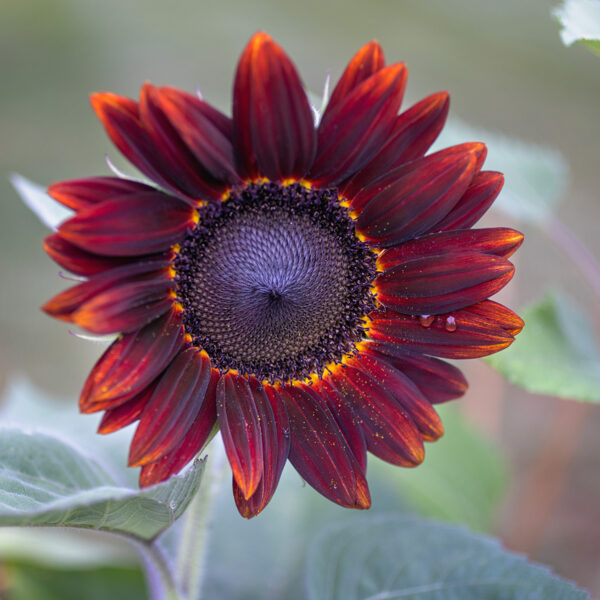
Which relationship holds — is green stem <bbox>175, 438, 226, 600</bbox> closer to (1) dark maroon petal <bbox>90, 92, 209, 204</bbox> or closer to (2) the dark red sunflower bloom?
(2) the dark red sunflower bloom

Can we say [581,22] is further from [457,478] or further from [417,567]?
[457,478]

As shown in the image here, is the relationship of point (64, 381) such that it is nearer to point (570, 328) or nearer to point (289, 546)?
point (289, 546)

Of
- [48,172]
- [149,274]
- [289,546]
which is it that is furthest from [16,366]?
[149,274]

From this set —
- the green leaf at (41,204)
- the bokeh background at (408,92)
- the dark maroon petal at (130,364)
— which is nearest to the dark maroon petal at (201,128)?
the dark maroon petal at (130,364)

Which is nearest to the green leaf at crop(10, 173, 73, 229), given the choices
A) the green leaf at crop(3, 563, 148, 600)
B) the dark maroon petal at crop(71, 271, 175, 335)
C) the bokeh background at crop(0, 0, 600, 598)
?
the dark maroon petal at crop(71, 271, 175, 335)

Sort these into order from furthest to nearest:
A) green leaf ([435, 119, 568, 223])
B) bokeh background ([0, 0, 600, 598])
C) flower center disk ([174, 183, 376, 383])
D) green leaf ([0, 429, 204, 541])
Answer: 1. bokeh background ([0, 0, 600, 598])
2. green leaf ([435, 119, 568, 223])
3. flower center disk ([174, 183, 376, 383])
4. green leaf ([0, 429, 204, 541])

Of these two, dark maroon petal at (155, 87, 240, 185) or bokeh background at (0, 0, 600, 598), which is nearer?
dark maroon petal at (155, 87, 240, 185)
